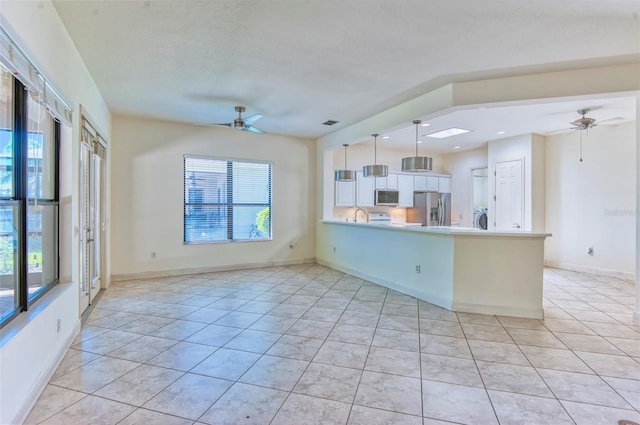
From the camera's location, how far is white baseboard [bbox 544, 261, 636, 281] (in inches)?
215

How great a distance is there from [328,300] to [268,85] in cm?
286

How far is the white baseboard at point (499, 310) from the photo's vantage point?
11.9 ft

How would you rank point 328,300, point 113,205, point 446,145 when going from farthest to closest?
point 446,145 → point 113,205 → point 328,300

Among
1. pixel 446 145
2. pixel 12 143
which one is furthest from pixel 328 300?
pixel 446 145

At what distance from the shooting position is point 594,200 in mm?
5828

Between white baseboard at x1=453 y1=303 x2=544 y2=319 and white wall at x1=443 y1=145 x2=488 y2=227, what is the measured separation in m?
4.70

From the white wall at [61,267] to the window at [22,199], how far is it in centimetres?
14

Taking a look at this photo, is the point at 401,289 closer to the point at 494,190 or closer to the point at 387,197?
the point at 387,197

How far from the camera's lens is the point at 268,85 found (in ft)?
12.5

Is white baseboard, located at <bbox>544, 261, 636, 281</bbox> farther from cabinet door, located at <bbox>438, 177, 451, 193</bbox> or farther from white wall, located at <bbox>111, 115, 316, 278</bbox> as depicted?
white wall, located at <bbox>111, 115, 316, 278</bbox>

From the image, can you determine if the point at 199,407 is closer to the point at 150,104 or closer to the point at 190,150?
the point at 150,104

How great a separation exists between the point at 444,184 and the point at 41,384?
27.3ft

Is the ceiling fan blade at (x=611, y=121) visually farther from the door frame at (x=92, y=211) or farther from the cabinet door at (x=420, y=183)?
the door frame at (x=92, y=211)

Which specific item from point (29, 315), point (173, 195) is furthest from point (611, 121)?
point (29, 315)
